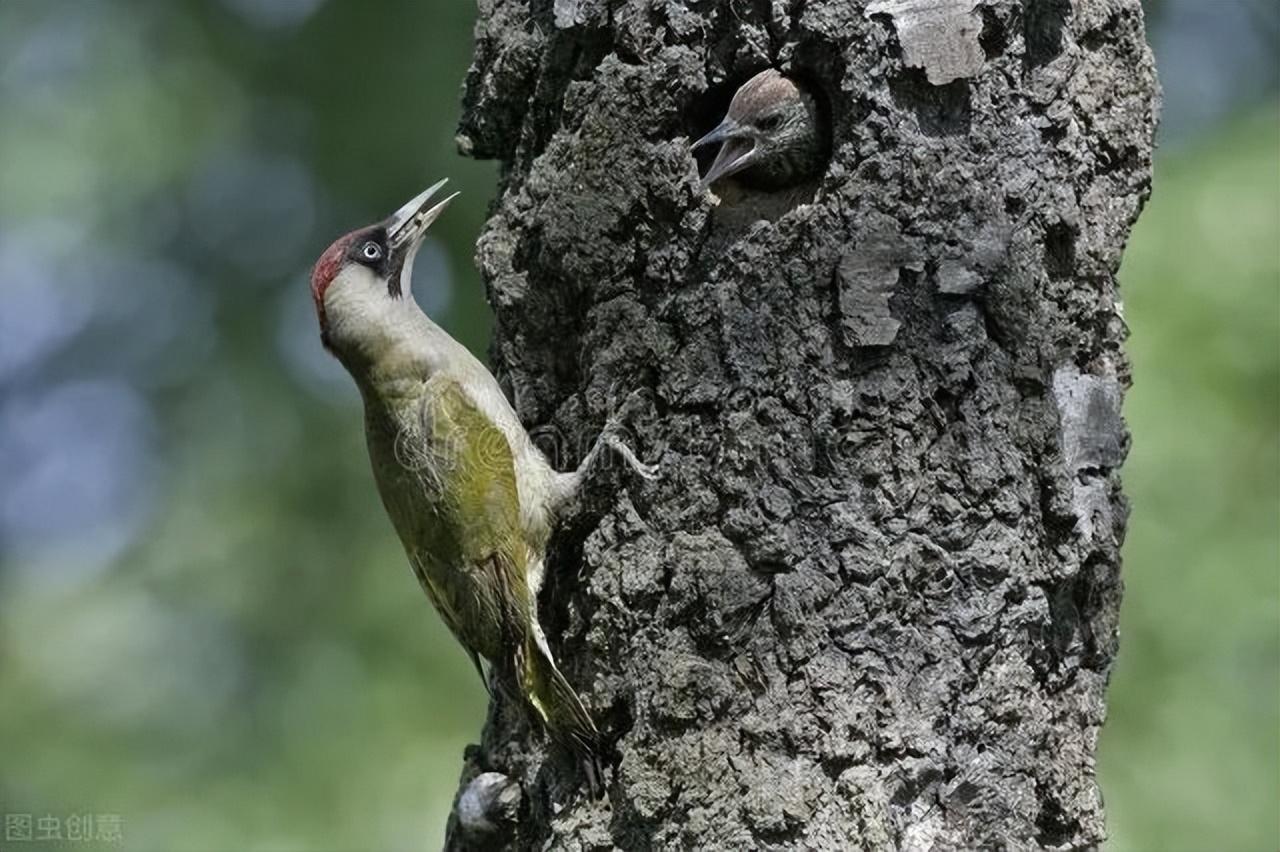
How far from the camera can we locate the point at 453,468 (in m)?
4.36

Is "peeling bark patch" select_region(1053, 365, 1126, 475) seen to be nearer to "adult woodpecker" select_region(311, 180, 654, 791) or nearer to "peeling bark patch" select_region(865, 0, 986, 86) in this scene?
"peeling bark patch" select_region(865, 0, 986, 86)

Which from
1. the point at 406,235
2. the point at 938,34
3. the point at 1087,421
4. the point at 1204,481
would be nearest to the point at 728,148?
the point at 938,34

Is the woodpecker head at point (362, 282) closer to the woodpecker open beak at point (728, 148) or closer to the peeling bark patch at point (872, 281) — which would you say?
the woodpecker open beak at point (728, 148)

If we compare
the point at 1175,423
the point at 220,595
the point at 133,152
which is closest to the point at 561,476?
the point at 1175,423

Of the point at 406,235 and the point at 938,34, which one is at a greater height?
the point at 406,235

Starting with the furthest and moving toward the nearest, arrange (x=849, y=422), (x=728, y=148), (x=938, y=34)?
1. (x=728, y=148)
2. (x=938, y=34)
3. (x=849, y=422)

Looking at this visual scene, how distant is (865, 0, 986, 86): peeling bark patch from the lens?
3557 millimetres

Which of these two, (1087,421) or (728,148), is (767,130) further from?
(1087,421)

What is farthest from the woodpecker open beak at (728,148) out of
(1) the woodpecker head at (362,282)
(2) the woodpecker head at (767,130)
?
(1) the woodpecker head at (362,282)

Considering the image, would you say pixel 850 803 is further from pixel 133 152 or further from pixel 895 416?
pixel 133 152

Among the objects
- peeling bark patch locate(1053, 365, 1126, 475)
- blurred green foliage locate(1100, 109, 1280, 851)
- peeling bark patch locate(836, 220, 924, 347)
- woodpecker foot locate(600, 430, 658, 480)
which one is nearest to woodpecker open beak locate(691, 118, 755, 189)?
peeling bark patch locate(836, 220, 924, 347)

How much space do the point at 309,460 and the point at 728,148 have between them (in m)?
4.36

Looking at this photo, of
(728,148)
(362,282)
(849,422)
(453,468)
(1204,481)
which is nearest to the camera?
(849,422)

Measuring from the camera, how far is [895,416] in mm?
3408
